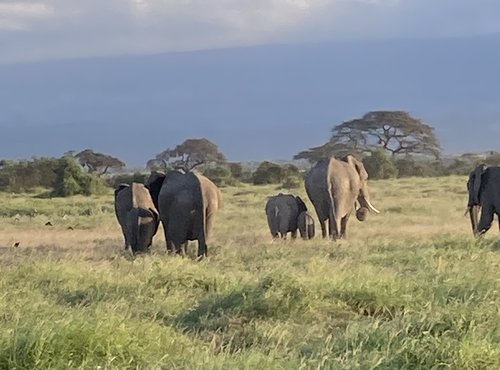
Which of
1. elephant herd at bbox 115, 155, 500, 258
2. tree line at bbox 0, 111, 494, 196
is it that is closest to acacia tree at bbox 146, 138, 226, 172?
tree line at bbox 0, 111, 494, 196

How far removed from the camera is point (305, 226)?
16.6 meters

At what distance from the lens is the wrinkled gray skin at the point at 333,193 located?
16.5 meters

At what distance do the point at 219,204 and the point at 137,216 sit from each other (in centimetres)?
125

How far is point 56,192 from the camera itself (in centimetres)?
3506

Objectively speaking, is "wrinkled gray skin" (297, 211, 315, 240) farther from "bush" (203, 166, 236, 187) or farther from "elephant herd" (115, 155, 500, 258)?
"bush" (203, 166, 236, 187)

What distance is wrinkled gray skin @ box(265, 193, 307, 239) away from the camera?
55.6ft

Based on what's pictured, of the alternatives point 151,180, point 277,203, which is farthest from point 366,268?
point 277,203

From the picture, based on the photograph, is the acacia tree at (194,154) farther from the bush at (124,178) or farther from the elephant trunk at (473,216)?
the elephant trunk at (473,216)

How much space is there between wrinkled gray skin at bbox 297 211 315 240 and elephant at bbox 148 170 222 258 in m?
3.36

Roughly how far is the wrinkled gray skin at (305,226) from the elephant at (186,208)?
3.36 m

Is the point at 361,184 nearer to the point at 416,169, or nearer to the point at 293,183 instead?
the point at 293,183

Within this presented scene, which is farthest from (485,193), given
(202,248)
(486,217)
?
(202,248)

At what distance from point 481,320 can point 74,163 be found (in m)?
32.0

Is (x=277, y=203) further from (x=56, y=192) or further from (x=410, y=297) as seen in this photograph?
(x=56, y=192)
